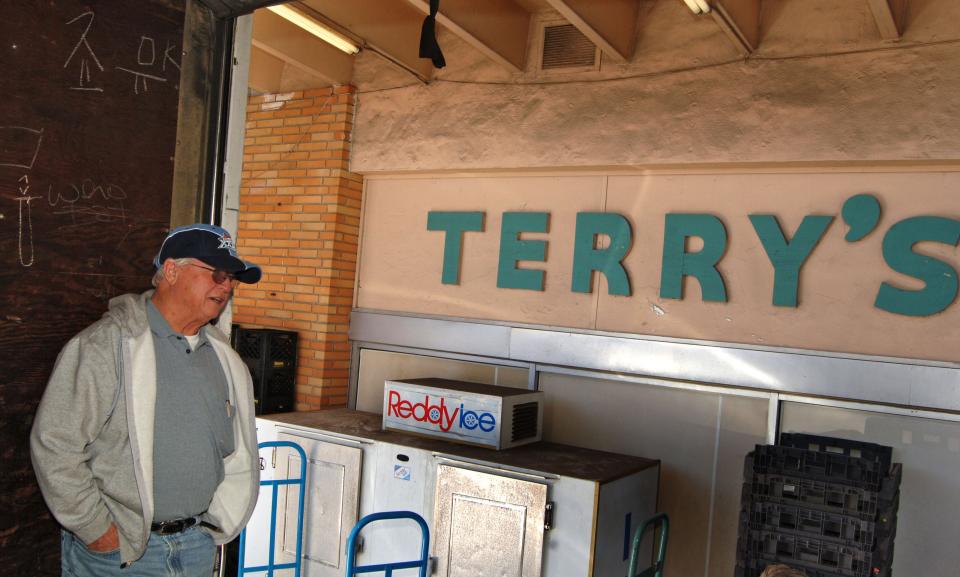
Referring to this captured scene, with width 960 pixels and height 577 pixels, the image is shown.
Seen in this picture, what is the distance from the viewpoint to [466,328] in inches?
242

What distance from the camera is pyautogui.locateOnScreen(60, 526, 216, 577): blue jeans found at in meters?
2.27

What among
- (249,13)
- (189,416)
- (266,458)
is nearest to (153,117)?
(249,13)

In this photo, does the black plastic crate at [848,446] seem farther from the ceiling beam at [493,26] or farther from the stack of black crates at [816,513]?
the ceiling beam at [493,26]

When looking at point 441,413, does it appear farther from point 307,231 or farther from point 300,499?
point 307,231

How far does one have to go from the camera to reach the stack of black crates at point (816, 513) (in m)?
3.49

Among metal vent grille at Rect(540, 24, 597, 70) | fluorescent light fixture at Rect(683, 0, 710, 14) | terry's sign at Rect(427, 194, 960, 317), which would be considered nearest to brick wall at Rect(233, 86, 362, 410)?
terry's sign at Rect(427, 194, 960, 317)

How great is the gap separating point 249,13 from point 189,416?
51.7 inches

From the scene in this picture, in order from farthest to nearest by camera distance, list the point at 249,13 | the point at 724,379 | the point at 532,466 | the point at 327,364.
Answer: the point at 327,364 < the point at 724,379 < the point at 532,466 < the point at 249,13

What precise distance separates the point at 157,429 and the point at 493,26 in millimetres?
4063

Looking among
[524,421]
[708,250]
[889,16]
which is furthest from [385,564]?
[889,16]

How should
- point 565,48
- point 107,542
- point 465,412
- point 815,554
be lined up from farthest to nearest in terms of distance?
point 565,48 < point 465,412 < point 815,554 < point 107,542

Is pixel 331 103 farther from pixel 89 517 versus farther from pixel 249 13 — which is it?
pixel 89 517

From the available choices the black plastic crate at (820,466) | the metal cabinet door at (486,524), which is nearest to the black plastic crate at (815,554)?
the black plastic crate at (820,466)

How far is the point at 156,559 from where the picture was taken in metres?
2.38
